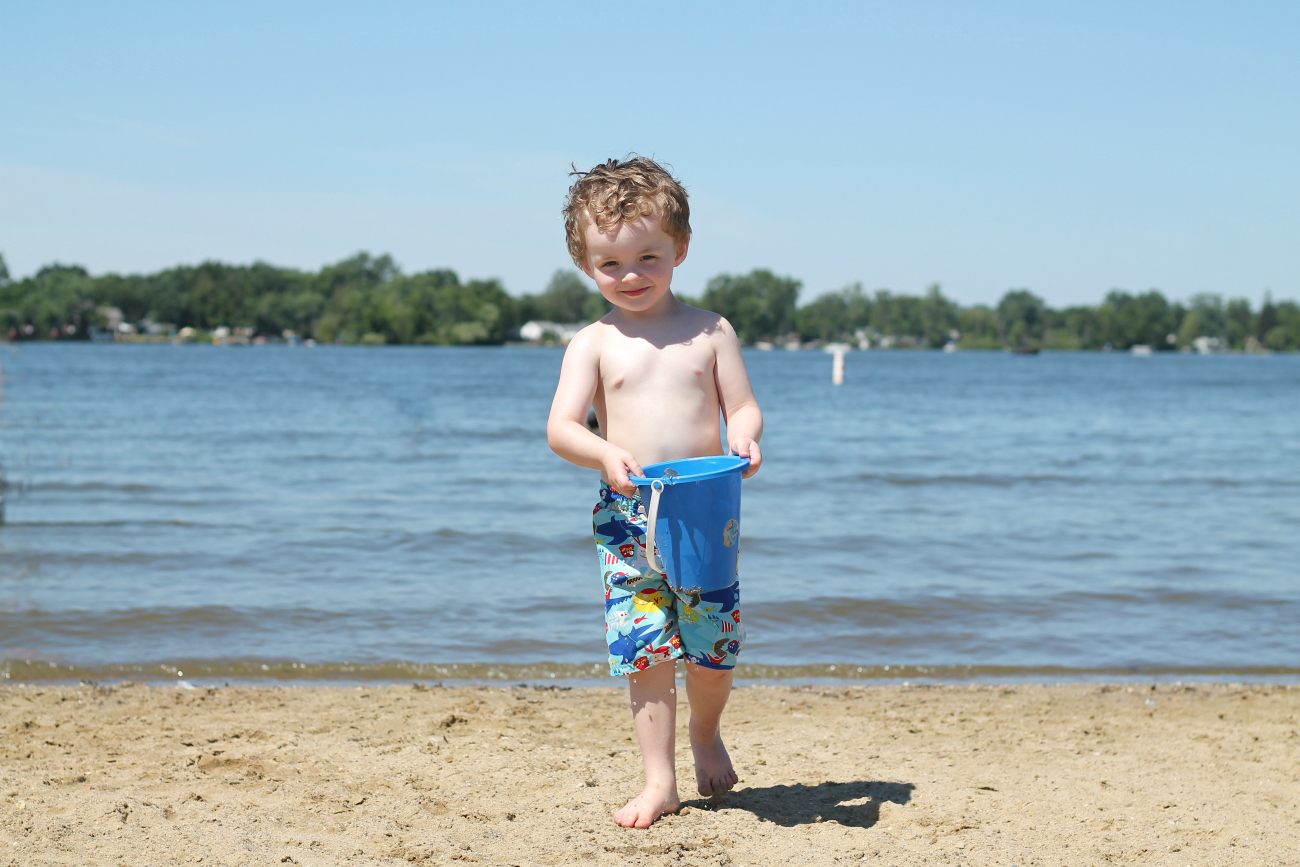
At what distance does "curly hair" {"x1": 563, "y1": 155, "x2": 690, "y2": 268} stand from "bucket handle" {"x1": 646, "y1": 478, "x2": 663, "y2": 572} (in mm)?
Result: 675

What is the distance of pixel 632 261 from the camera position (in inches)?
116

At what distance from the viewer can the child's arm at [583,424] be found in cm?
274

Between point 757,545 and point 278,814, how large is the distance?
571 centimetres

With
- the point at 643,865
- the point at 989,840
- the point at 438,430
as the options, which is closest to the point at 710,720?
the point at 643,865

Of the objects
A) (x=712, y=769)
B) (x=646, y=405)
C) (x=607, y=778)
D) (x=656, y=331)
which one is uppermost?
(x=656, y=331)

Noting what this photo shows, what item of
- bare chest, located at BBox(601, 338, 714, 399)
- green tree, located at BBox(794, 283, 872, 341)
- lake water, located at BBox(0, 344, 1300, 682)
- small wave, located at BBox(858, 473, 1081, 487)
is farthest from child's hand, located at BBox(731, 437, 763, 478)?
green tree, located at BBox(794, 283, 872, 341)

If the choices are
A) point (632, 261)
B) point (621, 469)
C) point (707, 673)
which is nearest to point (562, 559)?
point (707, 673)

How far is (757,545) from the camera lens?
8.49 meters

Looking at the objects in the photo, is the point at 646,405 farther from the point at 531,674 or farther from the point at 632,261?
the point at 531,674

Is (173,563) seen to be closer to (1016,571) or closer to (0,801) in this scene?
(0,801)

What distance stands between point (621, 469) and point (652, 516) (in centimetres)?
13

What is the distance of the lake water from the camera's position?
5.61 metres

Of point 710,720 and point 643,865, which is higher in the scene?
point 710,720

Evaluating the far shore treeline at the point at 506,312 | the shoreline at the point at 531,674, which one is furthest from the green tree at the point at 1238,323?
the shoreline at the point at 531,674
